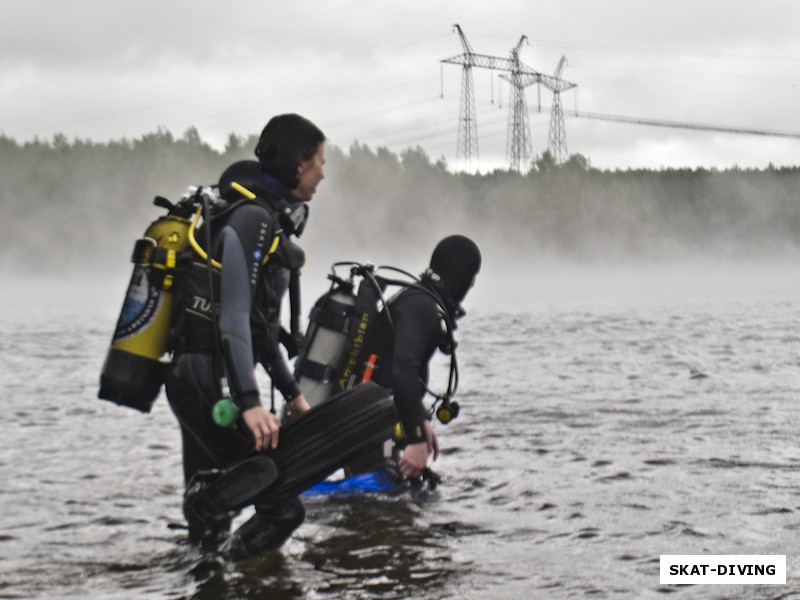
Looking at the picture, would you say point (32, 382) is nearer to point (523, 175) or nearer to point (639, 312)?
point (639, 312)

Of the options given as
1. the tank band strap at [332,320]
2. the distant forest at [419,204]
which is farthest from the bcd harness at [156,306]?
the distant forest at [419,204]

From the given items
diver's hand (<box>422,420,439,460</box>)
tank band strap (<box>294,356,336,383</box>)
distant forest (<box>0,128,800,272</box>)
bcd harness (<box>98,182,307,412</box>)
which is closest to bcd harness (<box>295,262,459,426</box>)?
tank band strap (<box>294,356,336,383</box>)

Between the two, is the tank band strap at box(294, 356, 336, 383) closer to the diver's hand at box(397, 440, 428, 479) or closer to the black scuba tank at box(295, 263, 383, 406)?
the black scuba tank at box(295, 263, 383, 406)

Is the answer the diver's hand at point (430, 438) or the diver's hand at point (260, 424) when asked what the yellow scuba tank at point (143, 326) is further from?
the diver's hand at point (430, 438)

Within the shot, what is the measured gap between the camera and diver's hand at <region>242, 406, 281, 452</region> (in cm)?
519

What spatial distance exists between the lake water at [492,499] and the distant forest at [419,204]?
1781 inches

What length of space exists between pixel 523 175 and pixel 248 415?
6560 centimetres

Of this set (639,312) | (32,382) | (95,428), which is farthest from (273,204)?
(639,312)

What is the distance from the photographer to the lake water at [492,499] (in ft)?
19.8

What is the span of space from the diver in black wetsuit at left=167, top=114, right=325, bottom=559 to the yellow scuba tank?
81mm

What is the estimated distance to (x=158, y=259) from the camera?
5262 millimetres

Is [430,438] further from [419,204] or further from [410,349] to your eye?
[419,204]

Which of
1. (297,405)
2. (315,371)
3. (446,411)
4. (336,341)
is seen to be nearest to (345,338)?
(336,341)

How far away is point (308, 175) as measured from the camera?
5539mm
